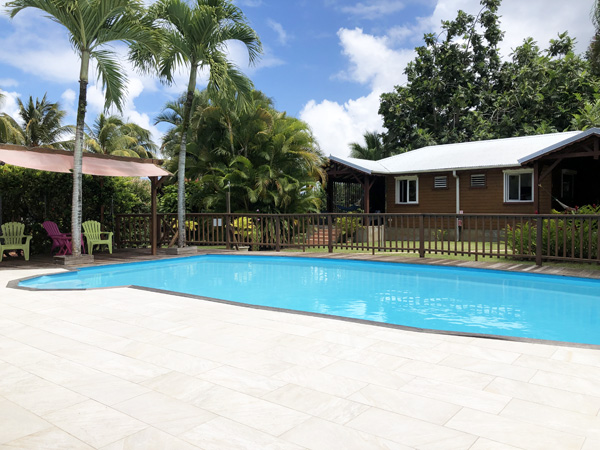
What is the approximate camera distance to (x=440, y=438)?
2377 mm

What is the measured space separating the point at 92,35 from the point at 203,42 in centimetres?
289

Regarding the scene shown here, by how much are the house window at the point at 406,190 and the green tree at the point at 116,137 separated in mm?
16950

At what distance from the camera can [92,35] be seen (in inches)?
396

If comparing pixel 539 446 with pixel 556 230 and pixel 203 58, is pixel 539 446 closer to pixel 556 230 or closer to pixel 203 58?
pixel 556 230

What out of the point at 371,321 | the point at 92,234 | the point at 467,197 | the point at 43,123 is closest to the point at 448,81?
the point at 467,197

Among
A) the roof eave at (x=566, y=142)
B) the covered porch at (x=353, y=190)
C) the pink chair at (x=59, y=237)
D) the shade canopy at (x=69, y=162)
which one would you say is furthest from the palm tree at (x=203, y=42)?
the roof eave at (x=566, y=142)

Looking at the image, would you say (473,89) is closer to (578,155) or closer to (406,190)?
(406,190)

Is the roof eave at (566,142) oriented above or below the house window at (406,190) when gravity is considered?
above

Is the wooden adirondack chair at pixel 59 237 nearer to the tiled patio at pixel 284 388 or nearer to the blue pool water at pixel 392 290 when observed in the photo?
the blue pool water at pixel 392 290

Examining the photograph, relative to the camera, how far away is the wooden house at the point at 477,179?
15.5 meters

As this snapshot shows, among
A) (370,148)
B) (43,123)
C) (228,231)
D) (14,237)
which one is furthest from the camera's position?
(43,123)

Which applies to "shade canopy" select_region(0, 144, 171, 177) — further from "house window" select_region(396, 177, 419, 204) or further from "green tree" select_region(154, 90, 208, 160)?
"green tree" select_region(154, 90, 208, 160)

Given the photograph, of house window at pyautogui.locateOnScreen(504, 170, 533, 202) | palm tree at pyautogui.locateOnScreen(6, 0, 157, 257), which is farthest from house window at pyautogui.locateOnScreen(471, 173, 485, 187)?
palm tree at pyautogui.locateOnScreen(6, 0, 157, 257)

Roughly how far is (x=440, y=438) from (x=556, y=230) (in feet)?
28.1
